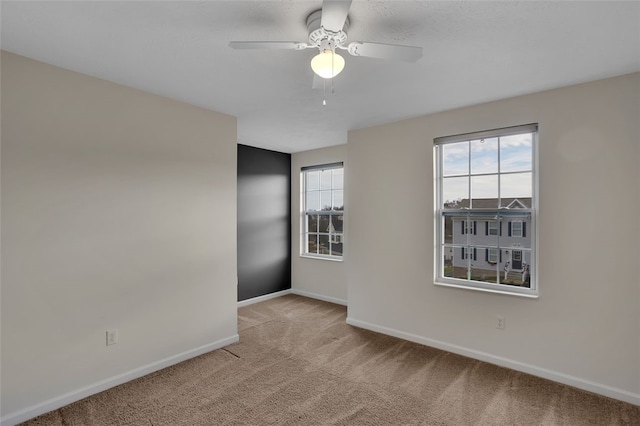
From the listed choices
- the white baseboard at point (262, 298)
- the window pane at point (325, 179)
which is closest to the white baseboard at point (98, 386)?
the white baseboard at point (262, 298)

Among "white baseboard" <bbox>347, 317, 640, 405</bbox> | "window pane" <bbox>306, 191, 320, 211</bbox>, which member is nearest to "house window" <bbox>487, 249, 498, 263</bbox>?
"white baseboard" <bbox>347, 317, 640, 405</bbox>

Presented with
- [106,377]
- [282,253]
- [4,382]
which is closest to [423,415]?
[106,377]

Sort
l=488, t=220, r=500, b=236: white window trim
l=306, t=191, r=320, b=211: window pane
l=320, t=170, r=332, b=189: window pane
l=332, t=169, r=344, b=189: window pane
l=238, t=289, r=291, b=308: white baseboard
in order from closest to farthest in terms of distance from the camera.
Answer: l=488, t=220, r=500, b=236: white window trim, l=238, t=289, r=291, b=308: white baseboard, l=332, t=169, r=344, b=189: window pane, l=320, t=170, r=332, b=189: window pane, l=306, t=191, r=320, b=211: window pane

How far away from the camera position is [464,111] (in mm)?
3234

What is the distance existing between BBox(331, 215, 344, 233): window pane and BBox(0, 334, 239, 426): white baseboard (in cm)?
246

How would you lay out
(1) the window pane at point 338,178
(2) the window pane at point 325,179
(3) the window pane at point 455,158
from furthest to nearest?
(2) the window pane at point 325,179, (1) the window pane at point 338,178, (3) the window pane at point 455,158

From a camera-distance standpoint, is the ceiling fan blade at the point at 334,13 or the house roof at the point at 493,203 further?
the house roof at the point at 493,203

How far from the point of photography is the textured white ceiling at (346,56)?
1690 millimetres

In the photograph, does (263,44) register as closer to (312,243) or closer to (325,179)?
(325,179)

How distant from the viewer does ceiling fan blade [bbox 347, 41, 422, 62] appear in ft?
5.41

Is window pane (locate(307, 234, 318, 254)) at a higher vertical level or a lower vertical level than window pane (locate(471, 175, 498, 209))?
lower

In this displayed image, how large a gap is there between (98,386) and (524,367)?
3638mm

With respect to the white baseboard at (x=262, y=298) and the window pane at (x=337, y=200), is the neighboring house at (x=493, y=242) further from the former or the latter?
the white baseboard at (x=262, y=298)

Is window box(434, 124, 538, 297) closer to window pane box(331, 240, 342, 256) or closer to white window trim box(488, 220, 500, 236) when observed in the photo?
white window trim box(488, 220, 500, 236)
